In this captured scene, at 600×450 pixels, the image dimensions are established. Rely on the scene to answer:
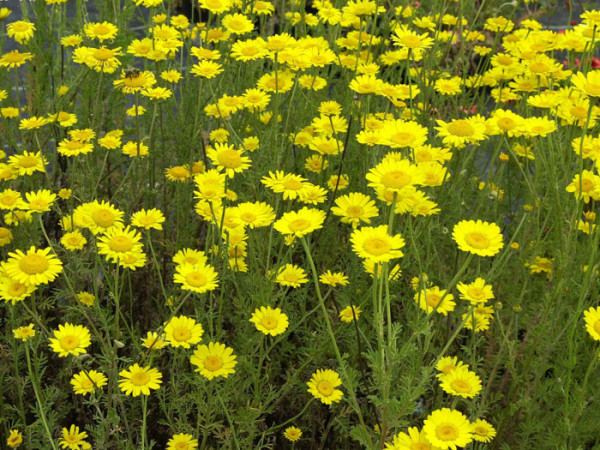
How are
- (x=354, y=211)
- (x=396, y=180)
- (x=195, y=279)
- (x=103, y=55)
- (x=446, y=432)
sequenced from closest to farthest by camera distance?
1. (x=446, y=432)
2. (x=396, y=180)
3. (x=195, y=279)
4. (x=354, y=211)
5. (x=103, y=55)

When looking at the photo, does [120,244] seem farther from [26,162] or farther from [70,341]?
[26,162]

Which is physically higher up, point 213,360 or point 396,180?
point 396,180

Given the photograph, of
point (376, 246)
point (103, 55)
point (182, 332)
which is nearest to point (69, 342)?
point (182, 332)

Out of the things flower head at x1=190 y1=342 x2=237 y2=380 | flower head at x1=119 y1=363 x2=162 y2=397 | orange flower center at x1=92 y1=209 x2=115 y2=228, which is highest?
orange flower center at x1=92 y1=209 x2=115 y2=228

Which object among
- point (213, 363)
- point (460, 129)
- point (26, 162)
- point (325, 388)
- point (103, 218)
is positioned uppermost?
point (460, 129)

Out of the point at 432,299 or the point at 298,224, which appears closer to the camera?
the point at 298,224

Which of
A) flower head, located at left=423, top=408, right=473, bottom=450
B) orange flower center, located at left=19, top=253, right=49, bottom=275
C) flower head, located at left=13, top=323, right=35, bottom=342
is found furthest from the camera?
flower head, located at left=13, top=323, right=35, bottom=342

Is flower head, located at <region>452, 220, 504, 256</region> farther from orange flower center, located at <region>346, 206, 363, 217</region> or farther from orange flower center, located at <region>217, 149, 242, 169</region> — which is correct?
orange flower center, located at <region>217, 149, 242, 169</region>

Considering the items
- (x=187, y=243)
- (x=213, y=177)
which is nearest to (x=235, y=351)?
(x=187, y=243)

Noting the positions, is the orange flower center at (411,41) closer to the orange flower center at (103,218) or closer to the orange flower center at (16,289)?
the orange flower center at (103,218)

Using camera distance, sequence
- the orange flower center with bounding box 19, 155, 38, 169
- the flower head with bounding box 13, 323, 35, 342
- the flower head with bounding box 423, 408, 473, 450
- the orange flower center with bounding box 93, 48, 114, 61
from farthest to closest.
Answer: the orange flower center with bounding box 93, 48, 114, 61, the orange flower center with bounding box 19, 155, 38, 169, the flower head with bounding box 13, 323, 35, 342, the flower head with bounding box 423, 408, 473, 450

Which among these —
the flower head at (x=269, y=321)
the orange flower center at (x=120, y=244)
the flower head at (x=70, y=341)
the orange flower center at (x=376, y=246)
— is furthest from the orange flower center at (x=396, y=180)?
the flower head at (x=70, y=341)

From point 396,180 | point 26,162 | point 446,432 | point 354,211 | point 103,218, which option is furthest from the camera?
point 26,162

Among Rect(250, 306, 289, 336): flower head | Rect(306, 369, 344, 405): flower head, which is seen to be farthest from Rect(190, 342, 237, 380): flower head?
Rect(306, 369, 344, 405): flower head
